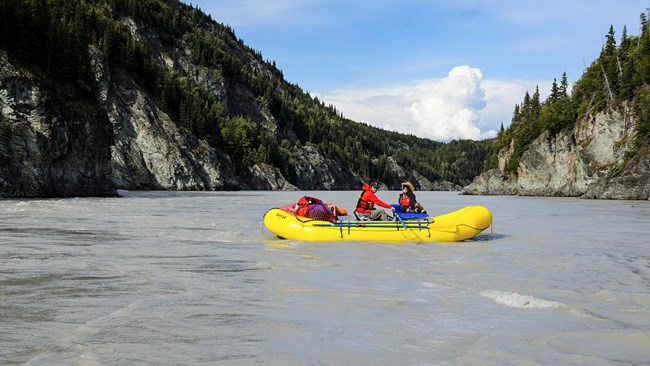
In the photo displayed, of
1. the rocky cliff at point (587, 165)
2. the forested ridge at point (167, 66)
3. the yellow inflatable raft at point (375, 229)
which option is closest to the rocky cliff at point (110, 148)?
the forested ridge at point (167, 66)

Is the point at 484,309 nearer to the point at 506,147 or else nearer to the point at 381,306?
the point at 381,306

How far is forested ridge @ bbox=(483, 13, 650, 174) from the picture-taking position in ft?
211

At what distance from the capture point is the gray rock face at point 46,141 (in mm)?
40625

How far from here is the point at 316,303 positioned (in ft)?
28.7

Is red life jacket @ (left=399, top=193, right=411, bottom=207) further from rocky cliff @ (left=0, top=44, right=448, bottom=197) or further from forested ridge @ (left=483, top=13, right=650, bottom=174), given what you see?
forested ridge @ (left=483, top=13, right=650, bottom=174)

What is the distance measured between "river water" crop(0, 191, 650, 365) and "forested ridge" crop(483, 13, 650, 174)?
179 ft

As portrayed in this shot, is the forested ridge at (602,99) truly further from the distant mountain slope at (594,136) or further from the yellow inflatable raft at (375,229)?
the yellow inflatable raft at (375,229)

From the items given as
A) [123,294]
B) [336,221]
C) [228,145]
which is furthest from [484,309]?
[228,145]

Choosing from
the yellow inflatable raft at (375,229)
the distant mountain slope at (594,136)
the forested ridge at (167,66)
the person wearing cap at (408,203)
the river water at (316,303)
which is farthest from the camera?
the distant mountain slope at (594,136)

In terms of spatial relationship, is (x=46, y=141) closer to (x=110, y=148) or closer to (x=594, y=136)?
(x=110, y=148)

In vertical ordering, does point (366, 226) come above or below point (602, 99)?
below

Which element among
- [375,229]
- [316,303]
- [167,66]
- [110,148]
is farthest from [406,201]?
[167,66]

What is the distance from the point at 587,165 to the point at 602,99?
411 inches

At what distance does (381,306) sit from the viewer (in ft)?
28.3
